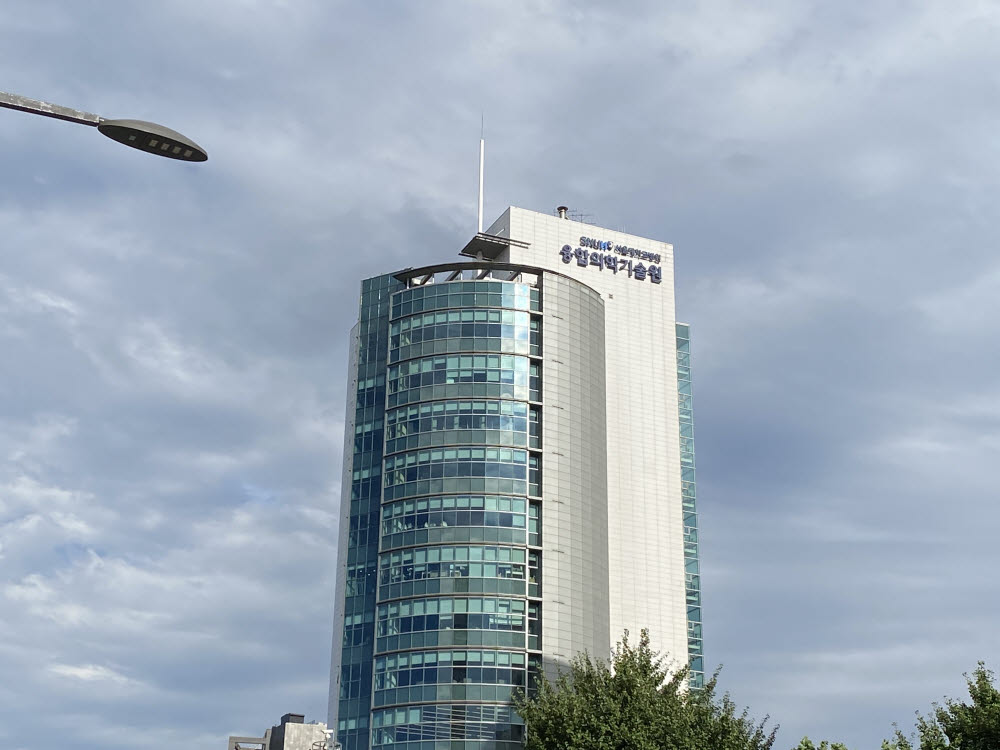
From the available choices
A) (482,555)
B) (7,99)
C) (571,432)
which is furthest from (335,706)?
(7,99)

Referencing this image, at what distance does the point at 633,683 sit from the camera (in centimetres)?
9956

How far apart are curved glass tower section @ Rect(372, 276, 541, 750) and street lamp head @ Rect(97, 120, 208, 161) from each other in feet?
306

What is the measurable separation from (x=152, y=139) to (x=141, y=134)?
0.33 meters

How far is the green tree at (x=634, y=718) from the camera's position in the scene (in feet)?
313

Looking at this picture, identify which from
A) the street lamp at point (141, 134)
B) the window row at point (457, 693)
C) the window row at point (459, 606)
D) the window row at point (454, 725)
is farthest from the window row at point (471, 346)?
the street lamp at point (141, 134)

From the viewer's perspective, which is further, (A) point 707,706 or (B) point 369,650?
(B) point 369,650

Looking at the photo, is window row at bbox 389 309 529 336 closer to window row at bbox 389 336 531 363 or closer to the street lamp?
window row at bbox 389 336 531 363

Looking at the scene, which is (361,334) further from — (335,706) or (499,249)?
(335,706)

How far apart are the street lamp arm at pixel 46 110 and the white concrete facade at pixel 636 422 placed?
336 ft

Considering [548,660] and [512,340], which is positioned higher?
[512,340]

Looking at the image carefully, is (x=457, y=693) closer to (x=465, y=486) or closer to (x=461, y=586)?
(x=461, y=586)

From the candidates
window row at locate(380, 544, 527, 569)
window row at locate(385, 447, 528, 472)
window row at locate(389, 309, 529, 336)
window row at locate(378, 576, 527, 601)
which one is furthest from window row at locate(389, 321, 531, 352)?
window row at locate(378, 576, 527, 601)

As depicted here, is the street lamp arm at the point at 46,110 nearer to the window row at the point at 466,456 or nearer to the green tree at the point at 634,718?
the green tree at the point at 634,718

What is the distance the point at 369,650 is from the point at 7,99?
4088 inches
